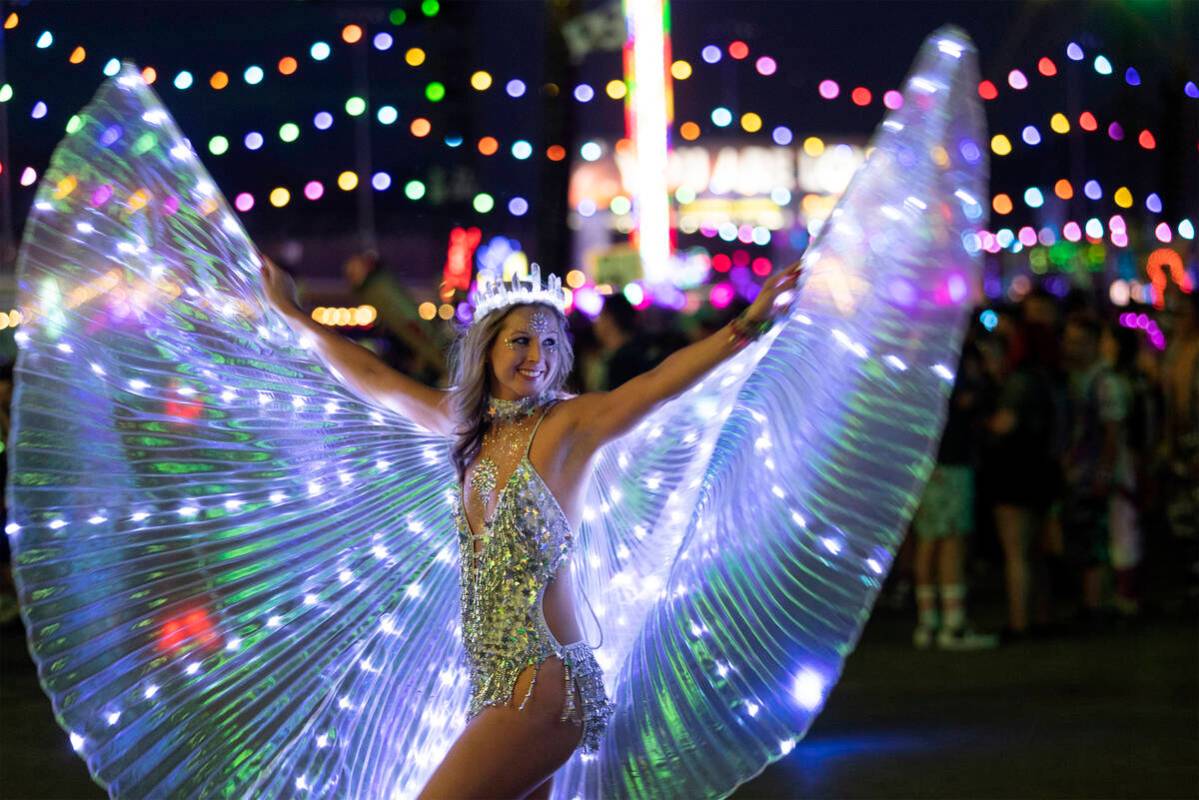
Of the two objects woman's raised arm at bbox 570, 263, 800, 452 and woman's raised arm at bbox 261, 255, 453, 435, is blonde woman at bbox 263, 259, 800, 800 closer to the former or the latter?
woman's raised arm at bbox 570, 263, 800, 452

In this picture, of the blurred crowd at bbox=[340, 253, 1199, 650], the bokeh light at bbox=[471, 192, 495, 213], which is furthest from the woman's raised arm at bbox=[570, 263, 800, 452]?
the bokeh light at bbox=[471, 192, 495, 213]

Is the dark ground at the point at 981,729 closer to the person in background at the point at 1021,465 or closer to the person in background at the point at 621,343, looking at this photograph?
the person in background at the point at 1021,465

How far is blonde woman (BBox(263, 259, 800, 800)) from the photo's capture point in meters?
4.20

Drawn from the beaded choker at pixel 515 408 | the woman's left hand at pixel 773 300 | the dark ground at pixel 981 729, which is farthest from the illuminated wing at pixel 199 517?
the dark ground at pixel 981 729

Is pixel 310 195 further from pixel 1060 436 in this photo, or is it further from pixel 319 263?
pixel 319 263

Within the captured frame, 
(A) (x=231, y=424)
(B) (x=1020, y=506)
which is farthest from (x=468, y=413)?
(B) (x=1020, y=506)

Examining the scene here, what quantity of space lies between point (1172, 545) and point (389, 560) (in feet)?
36.2

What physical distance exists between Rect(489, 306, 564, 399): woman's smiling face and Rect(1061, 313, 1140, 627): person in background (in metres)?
6.84

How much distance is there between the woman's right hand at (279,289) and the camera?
5359 mm

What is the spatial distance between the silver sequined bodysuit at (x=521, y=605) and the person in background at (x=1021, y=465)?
6.27 m

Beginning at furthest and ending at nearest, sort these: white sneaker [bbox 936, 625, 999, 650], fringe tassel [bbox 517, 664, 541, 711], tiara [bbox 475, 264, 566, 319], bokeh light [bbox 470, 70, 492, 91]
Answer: bokeh light [bbox 470, 70, 492, 91] < white sneaker [bbox 936, 625, 999, 650] < tiara [bbox 475, 264, 566, 319] < fringe tassel [bbox 517, 664, 541, 711]

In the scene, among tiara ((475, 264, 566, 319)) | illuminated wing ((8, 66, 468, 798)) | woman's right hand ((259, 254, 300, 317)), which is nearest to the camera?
tiara ((475, 264, 566, 319))

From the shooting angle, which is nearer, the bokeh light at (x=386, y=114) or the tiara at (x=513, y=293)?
the tiara at (x=513, y=293)

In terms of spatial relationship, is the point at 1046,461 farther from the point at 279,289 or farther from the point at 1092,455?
the point at 279,289
